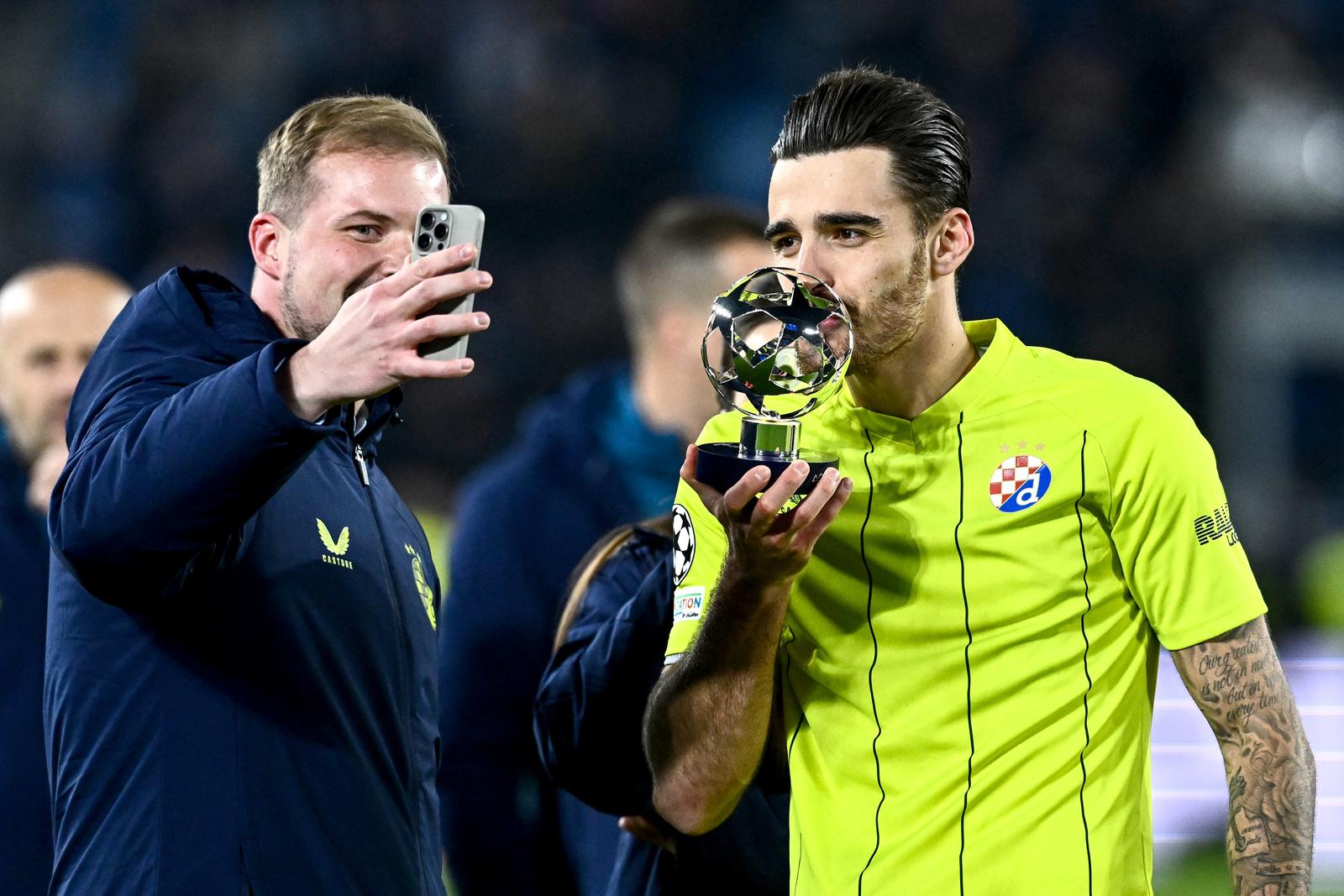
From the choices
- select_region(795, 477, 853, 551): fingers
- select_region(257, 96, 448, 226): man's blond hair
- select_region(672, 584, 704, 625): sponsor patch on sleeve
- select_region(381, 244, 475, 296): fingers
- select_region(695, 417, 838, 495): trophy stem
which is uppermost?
select_region(257, 96, 448, 226): man's blond hair

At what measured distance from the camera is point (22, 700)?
3.34 meters

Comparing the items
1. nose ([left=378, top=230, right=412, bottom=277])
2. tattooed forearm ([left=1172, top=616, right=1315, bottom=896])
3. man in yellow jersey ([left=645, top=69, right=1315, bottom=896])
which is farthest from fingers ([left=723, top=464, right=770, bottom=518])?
nose ([left=378, top=230, right=412, bottom=277])

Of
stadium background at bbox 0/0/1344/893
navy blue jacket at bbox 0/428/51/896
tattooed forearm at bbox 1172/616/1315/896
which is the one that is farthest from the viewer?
stadium background at bbox 0/0/1344/893

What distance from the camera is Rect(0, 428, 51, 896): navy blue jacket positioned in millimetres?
3211

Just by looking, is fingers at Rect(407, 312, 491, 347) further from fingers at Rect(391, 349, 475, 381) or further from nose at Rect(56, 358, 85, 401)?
nose at Rect(56, 358, 85, 401)

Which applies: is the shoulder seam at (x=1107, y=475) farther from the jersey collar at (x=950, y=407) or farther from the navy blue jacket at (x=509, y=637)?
the navy blue jacket at (x=509, y=637)

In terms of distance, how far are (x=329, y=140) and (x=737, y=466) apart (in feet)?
3.40

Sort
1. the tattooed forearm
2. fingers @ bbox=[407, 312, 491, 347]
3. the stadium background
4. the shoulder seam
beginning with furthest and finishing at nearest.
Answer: the stadium background
the shoulder seam
the tattooed forearm
fingers @ bbox=[407, 312, 491, 347]

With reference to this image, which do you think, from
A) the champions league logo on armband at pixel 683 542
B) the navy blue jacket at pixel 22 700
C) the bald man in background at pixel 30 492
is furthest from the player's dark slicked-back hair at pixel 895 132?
the navy blue jacket at pixel 22 700

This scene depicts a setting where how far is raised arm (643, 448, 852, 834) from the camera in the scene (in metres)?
2.01

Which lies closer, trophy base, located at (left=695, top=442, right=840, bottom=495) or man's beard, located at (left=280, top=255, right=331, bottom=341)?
trophy base, located at (left=695, top=442, right=840, bottom=495)

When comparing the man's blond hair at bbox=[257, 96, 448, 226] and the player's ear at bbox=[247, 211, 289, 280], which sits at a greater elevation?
the man's blond hair at bbox=[257, 96, 448, 226]

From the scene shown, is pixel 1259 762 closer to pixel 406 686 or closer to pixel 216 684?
pixel 406 686

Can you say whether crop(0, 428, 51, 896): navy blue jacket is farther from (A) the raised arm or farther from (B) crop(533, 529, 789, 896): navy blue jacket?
(A) the raised arm
